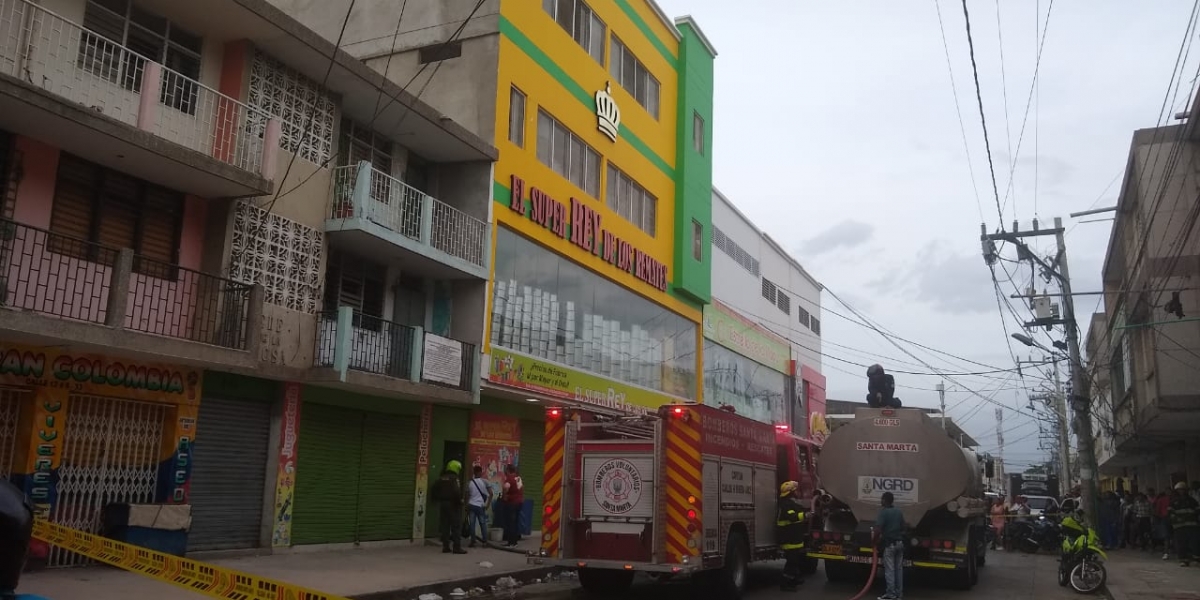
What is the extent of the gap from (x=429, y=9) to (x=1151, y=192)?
1808 cm

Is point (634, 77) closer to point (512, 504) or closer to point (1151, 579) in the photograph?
point (512, 504)

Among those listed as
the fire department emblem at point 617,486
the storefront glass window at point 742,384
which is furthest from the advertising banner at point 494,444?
the storefront glass window at point 742,384

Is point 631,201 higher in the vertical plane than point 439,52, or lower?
lower

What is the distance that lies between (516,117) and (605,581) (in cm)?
1153

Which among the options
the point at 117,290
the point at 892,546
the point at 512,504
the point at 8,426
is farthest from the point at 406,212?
the point at 892,546

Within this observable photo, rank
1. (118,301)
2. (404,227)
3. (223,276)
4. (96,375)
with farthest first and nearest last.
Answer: (404,227), (223,276), (96,375), (118,301)

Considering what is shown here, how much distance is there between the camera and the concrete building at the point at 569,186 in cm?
2023

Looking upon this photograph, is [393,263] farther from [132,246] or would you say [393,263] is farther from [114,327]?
[114,327]

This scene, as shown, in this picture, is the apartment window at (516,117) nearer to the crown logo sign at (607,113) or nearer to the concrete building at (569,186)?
the concrete building at (569,186)

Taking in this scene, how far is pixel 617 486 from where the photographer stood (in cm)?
1215

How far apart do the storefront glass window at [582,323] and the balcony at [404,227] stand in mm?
1064

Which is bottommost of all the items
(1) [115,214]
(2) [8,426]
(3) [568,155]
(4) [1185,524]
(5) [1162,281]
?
(4) [1185,524]

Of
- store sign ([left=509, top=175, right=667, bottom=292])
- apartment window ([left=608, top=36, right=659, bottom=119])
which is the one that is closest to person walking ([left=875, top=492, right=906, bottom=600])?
store sign ([left=509, top=175, right=667, bottom=292])

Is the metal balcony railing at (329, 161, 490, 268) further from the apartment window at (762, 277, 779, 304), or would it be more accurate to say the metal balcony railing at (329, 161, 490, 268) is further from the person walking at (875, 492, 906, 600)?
the apartment window at (762, 277, 779, 304)
